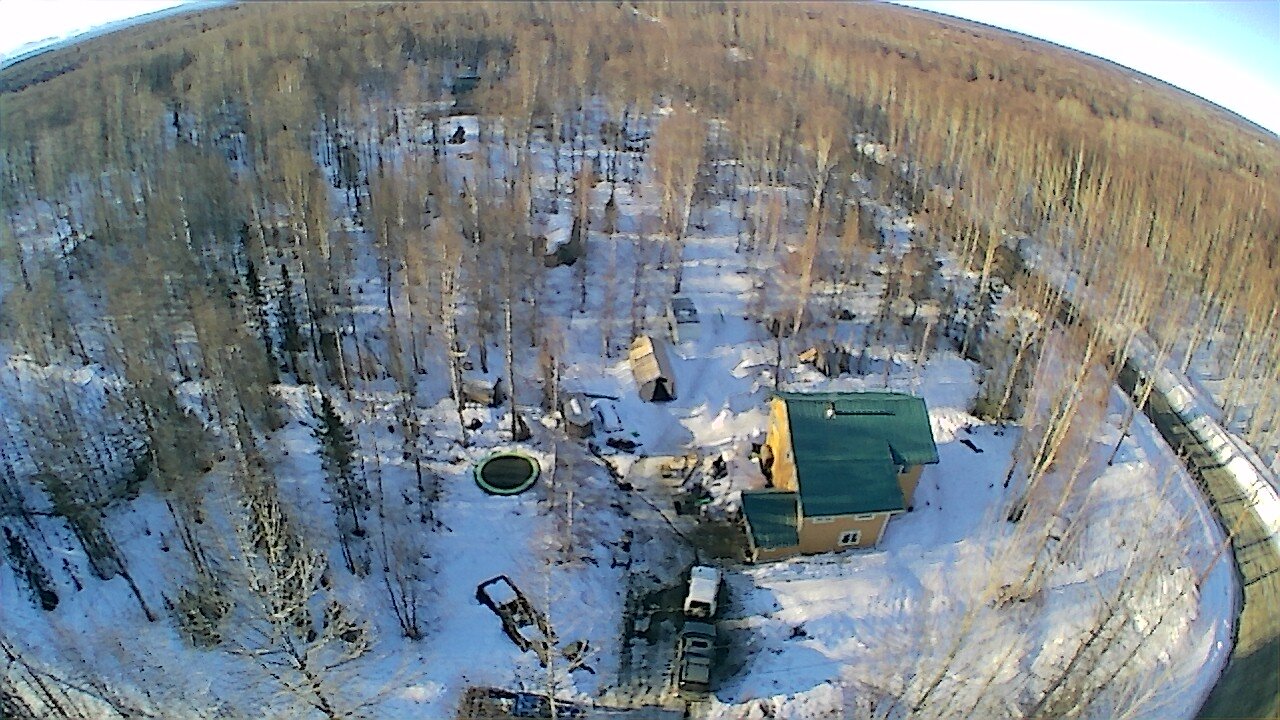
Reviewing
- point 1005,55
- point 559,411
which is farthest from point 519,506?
point 1005,55

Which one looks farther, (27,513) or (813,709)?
(27,513)

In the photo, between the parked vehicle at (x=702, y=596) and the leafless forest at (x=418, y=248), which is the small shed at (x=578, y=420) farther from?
the parked vehicle at (x=702, y=596)

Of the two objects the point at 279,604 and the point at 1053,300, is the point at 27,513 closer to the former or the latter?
the point at 279,604

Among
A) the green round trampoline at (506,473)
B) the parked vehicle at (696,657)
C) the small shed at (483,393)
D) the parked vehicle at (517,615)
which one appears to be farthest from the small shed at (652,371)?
the parked vehicle at (696,657)

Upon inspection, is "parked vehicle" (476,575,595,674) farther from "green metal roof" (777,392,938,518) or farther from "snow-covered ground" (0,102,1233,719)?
"green metal roof" (777,392,938,518)

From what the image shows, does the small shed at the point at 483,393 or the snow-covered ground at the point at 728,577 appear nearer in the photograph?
the snow-covered ground at the point at 728,577

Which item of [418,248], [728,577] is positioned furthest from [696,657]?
[418,248]
